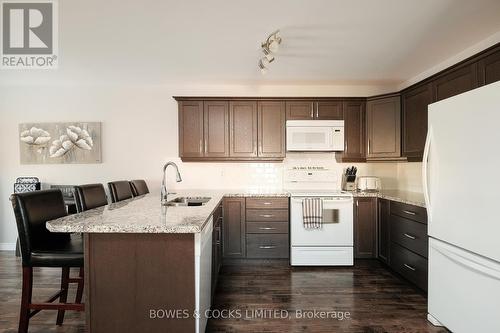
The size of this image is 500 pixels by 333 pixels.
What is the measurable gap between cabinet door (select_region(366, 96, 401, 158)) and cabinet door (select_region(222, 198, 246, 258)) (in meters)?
1.88

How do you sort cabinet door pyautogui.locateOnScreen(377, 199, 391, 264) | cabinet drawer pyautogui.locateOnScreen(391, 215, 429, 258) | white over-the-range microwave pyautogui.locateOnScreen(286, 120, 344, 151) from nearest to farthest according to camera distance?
cabinet drawer pyautogui.locateOnScreen(391, 215, 429, 258) → cabinet door pyautogui.locateOnScreen(377, 199, 391, 264) → white over-the-range microwave pyautogui.locateOnScreen(286, 120, 344, 151)

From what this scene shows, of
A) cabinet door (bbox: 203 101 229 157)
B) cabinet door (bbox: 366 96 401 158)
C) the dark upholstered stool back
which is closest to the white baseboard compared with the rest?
the dark upholstered stool back

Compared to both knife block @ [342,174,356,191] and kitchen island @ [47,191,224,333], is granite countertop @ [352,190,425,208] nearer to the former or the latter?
knife block @ [342,174,356,191]

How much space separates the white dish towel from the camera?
2998 millimetres

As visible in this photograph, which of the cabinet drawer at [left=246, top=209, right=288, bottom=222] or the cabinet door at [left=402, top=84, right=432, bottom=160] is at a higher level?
the cabinet door at [left=402, top=84, right=432, bottom=160]

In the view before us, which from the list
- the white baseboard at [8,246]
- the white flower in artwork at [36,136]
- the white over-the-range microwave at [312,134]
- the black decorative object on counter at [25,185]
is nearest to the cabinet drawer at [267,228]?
the white over-the-range microwave at [312,134]

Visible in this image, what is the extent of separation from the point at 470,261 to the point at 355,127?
7.24ft

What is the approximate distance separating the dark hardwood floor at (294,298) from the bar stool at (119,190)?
38.2 inches

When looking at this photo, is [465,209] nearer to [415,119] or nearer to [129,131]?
[415,119]

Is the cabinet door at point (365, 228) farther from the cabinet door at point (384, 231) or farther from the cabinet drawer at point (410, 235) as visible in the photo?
the cabinet drawer at point (410, 235)

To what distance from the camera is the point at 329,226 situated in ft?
9.99

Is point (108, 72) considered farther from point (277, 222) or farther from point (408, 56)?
point (408, 56)

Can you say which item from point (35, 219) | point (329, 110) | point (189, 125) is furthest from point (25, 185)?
point (329, 110)

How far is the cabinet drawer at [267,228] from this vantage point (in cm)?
313
